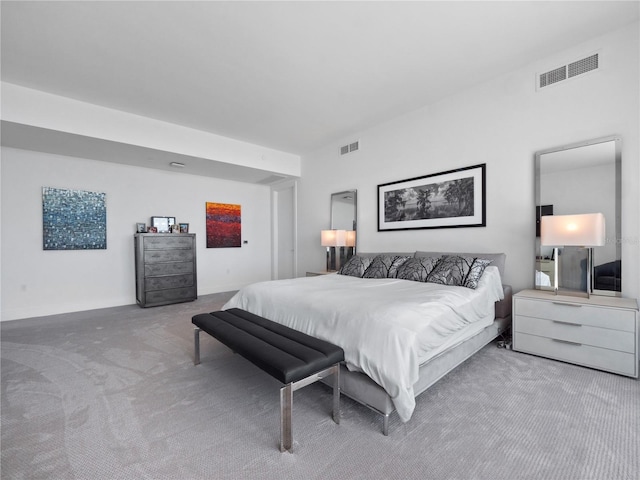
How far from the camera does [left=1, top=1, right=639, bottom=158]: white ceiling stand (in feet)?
7.82

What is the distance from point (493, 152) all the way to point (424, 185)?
36.7 inches

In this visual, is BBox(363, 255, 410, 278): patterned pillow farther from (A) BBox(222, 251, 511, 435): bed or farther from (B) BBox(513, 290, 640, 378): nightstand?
(B) BBox(513, 290, 640, 378): nightstand

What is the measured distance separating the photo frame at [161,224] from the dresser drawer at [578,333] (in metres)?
5.80

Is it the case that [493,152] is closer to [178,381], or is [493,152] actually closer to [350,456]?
[350,456]

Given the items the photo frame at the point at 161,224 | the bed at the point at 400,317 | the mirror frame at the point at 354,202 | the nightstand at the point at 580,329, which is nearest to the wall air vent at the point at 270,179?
the mirror frame at the point at 354,202

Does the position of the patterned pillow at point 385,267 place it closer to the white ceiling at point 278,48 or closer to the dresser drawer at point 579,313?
the dresser drawer at point 579,313

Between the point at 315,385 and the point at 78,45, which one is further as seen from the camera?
the point at 78,45

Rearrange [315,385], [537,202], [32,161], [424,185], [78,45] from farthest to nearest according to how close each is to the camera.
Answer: [32,161] → [424,185] → [537,202] → [78,45] → [315,385]

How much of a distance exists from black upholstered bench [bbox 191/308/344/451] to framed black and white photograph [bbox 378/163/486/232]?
9.09 feet

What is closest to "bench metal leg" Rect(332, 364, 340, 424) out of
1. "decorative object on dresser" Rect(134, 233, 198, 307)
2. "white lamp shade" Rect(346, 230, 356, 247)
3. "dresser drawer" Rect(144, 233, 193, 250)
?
"white lamp shade" Rect(346, 230, 356, 247)

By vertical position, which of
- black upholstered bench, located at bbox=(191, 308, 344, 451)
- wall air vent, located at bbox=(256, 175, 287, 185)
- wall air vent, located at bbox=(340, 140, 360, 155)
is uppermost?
wall air vent, located at bbox=(340, 140, 360, 155)

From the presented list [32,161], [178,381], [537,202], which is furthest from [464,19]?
[32,161]

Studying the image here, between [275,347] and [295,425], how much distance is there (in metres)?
0.50

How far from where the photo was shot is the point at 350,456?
1533mm
